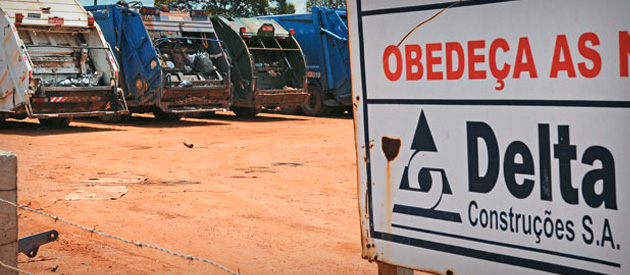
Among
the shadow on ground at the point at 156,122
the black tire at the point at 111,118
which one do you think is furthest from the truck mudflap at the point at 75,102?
the black tire at the point at 111,118

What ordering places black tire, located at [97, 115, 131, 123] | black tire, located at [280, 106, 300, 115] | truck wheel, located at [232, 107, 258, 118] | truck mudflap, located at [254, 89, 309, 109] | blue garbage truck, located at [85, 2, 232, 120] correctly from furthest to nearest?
1. black tire, located at [280, 106, 300, 115]
2. truck wheel, located at [232, 107, 258, 118]
3. truck mudflap, located at [254, 89, 309, 109]
4. black tire, located at [97, 115, 131, 123]
5. blue garbage truck, located at [85, 2, 232, 120]

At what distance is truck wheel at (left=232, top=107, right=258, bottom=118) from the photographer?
19094 mm

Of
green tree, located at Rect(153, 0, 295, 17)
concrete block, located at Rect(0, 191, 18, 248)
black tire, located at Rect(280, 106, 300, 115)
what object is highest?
green tree, located at Rect(153, 0, 295, 17)

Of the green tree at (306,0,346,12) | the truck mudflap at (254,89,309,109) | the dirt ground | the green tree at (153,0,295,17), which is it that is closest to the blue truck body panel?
the dirt ground

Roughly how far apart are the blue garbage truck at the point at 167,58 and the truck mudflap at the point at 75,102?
2.83 feet

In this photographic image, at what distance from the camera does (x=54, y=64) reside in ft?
49.5

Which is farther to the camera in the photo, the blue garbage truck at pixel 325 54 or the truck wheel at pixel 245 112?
the truck wheel at pixel 245 112

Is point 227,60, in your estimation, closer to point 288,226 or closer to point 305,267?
point 288,226

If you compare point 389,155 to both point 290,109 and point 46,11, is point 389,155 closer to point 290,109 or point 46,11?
point 46,11

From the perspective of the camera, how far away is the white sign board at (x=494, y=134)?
173 cm

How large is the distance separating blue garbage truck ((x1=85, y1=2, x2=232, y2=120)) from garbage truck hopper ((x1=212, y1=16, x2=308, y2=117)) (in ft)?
1.88

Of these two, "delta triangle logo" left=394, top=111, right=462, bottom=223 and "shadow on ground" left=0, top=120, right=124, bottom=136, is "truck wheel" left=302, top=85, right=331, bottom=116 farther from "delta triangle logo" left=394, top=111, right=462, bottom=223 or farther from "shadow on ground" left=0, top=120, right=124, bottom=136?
"delta triangle logo" left=394, top=111, right=462, bottom=223

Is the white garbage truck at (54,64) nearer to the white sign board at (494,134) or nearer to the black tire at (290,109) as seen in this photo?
the black tire at (290,109)

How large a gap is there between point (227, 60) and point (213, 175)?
25.5 feet
